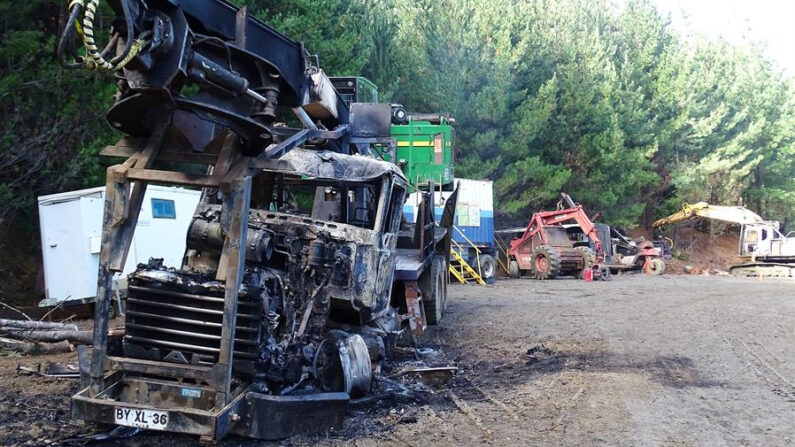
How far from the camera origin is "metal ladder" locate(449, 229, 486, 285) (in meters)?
21.0

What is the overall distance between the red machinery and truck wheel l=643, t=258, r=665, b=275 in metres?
4.63

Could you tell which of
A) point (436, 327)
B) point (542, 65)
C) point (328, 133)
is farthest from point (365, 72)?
point (328, 133)

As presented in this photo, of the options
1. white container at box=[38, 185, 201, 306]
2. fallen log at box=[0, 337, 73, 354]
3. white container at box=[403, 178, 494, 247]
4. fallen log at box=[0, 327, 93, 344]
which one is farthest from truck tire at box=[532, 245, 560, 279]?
fallen log at box=[0, 337, 73, 354]

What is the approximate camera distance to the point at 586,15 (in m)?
34.0

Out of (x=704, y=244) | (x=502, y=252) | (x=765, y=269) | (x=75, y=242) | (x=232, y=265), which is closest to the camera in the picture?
(x=232, y=265)

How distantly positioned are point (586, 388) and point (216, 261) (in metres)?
3.85

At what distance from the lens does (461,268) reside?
21438 mm

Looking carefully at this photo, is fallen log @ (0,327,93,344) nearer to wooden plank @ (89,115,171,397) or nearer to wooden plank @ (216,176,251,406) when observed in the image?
wooden plank @ (89,115,171,397)

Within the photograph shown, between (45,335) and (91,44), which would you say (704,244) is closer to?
(45,335)

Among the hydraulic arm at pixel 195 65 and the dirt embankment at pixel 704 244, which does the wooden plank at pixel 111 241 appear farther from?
the dirt embankment at pixel 704 244

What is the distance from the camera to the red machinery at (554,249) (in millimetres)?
23406

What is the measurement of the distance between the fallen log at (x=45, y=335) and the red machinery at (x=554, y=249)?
693 inches

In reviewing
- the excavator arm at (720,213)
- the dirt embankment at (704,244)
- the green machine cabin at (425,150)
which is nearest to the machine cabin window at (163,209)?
the green machine cabin at (425,150)

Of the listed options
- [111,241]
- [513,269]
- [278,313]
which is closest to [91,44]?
[111,241]
